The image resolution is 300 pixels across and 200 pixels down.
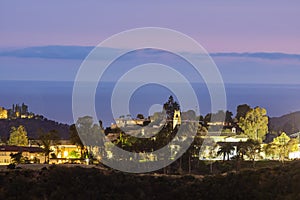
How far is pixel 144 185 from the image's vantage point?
84.3 ft

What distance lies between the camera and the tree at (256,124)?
151 ft

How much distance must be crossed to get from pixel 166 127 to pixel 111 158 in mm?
5660

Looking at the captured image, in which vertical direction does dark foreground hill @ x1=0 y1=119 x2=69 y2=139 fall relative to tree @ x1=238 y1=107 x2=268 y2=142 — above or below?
above

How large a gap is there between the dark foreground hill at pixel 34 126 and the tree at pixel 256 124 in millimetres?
35912

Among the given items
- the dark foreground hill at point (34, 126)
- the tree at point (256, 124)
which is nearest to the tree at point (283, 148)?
the tree at point (256, 124)

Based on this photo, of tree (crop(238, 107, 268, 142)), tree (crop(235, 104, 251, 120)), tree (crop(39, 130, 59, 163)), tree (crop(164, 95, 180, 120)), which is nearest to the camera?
tree (crop(39, 130, 59, 163))

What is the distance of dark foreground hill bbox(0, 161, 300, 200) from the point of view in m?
23.9

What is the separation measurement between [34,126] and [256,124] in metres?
44.9

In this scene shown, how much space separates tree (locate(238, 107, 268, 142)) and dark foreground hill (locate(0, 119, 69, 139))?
35.9 meters

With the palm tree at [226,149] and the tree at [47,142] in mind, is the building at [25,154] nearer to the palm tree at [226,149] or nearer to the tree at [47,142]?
the tree at [47,142]

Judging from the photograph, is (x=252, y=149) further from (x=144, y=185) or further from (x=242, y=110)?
(x=144, y=185)

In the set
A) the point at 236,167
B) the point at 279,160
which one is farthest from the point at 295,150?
the point at 236,167

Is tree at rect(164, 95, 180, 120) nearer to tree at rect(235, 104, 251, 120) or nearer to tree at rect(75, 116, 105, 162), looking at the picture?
tree at rect(75, 116, 105, 162)

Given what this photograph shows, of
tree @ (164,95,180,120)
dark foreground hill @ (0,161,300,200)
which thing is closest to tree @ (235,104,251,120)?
tree @ (164,95,180,120)
